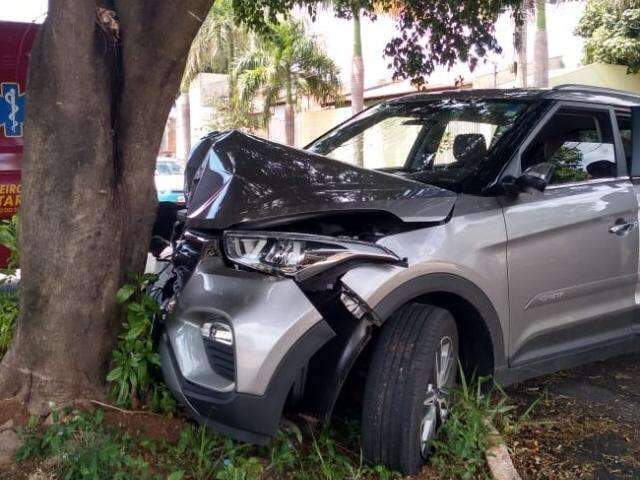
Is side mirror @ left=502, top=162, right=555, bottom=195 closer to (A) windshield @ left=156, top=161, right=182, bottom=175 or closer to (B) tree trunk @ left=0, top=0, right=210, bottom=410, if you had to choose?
(B) tree trunk @ left=0, top=0, right=210, bottom=410

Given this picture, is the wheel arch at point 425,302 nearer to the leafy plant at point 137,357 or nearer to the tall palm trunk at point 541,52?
the leafy plant at point 137,357

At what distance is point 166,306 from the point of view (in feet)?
11.3

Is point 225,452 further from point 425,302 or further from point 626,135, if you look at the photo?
point 626,135

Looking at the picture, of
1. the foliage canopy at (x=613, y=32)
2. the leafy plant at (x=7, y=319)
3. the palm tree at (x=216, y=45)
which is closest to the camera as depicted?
the leafy plant at (x=7, y=319)

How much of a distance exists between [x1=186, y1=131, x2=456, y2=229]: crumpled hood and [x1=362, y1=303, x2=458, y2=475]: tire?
1.60 feet

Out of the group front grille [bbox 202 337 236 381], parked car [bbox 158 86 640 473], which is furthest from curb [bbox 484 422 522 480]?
front grille [bbox 202 337 236 381]

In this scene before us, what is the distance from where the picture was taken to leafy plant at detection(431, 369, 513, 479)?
128 inches

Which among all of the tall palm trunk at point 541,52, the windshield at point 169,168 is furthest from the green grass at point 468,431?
the windshield at point 169,168

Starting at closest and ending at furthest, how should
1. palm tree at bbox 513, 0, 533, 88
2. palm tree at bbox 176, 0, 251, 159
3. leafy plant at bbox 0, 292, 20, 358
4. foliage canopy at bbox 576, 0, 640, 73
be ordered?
leafy plant at bbox 0, 292, 20, 358 < palm tree at bbox 513, 0, 533, 88 < foliage canopy at bbox 576, 0, 640, 73 < palm tree at bbox 176, 0, 251, 159

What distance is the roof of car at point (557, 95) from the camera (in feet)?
13.6

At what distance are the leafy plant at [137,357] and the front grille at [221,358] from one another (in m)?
0.38

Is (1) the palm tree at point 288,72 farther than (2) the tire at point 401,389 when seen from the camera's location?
Yes

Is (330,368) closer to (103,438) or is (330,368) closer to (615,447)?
(103,438)

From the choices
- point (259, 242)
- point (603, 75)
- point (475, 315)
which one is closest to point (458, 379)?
point (475, 315)
